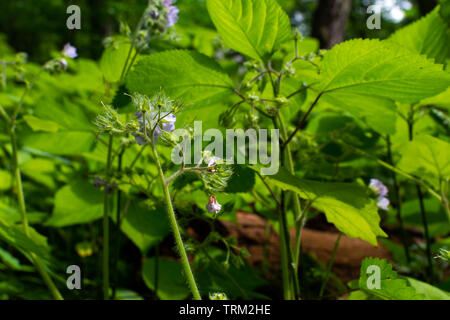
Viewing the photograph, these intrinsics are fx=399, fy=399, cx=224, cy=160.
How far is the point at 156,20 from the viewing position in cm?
123

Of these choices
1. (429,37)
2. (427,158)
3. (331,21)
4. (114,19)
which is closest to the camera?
(427,158)

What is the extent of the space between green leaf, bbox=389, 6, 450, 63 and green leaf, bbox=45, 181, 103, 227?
116cm

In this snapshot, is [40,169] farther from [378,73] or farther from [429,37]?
[429,37]

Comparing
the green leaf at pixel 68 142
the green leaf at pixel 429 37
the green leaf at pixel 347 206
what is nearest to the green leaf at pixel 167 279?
the green leaf at pixel 68 142

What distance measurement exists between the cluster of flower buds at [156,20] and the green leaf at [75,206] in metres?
0.58

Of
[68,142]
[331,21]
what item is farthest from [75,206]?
[331,21]

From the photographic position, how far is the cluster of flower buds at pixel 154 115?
2.34 feet

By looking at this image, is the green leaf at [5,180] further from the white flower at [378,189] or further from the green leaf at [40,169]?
the white flower at [378,189]

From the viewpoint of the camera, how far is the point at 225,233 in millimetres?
1934

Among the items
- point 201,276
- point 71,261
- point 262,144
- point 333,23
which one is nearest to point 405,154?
point 262,144

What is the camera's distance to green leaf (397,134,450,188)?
1138 mm

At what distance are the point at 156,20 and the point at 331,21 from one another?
12.1 feet

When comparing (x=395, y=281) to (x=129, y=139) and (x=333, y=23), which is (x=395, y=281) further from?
(x=333, y=23)
